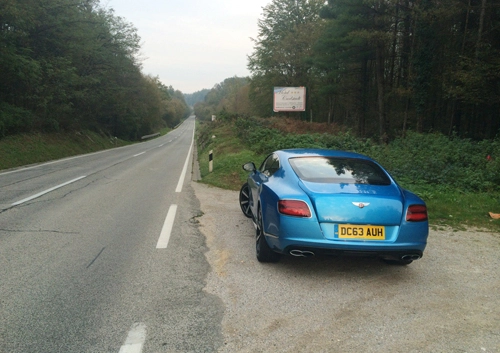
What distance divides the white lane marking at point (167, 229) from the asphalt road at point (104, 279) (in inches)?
0.6

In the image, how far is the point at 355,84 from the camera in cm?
3381

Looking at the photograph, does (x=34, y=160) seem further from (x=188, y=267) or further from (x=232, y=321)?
(x=232, y=321)

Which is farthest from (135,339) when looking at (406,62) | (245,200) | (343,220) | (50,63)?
(406,62)

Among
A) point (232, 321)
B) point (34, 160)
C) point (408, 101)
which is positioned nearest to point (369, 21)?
point (408, 101)

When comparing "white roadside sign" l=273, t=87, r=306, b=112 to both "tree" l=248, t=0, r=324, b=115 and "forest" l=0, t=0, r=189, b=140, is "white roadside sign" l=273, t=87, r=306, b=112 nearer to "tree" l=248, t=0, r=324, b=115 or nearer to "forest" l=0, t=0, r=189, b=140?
"tree" l=248, t=0, r=324, b=115

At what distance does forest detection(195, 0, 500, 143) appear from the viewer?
2011 centimetres

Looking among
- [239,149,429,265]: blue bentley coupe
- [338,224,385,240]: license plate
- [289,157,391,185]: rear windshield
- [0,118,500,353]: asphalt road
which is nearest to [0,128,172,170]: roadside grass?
[0,118,500,353]: asphalt road

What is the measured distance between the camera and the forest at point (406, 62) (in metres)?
20.1

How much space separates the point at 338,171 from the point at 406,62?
92.5ft

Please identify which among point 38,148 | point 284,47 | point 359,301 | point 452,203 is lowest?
point 38,148

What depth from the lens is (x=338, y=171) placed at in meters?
4.97

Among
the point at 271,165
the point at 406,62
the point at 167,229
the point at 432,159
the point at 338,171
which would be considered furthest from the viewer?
the point at 406,62

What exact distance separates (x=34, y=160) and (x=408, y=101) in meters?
25.5

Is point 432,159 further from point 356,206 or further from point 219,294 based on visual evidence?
point 219,294
